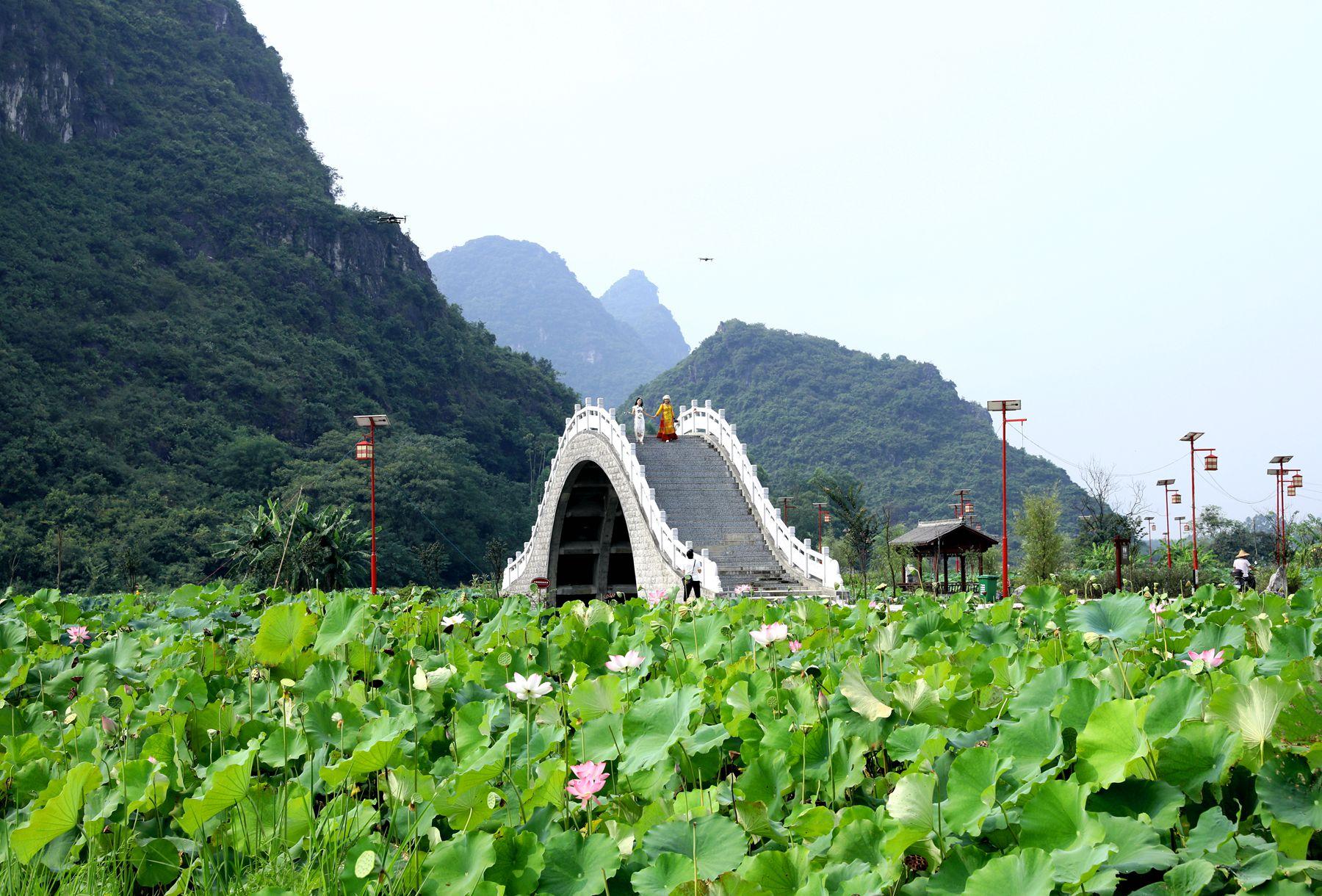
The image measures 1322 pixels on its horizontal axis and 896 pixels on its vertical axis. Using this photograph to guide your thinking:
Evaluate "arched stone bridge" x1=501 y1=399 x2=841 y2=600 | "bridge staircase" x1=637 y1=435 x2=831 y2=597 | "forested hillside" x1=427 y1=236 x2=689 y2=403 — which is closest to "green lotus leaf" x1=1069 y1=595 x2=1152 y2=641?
"arched stone bridge" x1=501 y1=399 x2=841 y2=600

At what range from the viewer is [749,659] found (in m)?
2.82

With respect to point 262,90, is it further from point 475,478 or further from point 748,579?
point 748,579

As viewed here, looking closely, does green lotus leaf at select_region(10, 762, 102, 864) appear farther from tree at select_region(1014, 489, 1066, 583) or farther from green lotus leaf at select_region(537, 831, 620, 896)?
tree at select_region(1014, 489, 1066, 583)

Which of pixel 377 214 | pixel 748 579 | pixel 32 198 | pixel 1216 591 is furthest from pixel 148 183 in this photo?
pixel 1216 591

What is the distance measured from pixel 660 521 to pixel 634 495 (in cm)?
229

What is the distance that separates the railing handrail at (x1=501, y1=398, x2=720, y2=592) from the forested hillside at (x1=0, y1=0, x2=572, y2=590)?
5198 mm

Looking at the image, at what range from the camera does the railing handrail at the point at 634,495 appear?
19.4 m

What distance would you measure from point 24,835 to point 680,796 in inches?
46.5

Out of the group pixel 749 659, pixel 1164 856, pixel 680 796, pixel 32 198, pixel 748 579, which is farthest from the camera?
pixel 32 198

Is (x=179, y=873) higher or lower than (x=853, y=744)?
lower

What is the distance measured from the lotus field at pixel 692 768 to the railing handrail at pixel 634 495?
14759 mm

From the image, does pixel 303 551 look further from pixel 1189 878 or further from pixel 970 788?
pixel 1189 878

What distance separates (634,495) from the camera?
23.3m

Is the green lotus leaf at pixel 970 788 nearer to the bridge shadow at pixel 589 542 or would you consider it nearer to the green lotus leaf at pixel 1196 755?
the green lotus leaf at pixel 1196 755
